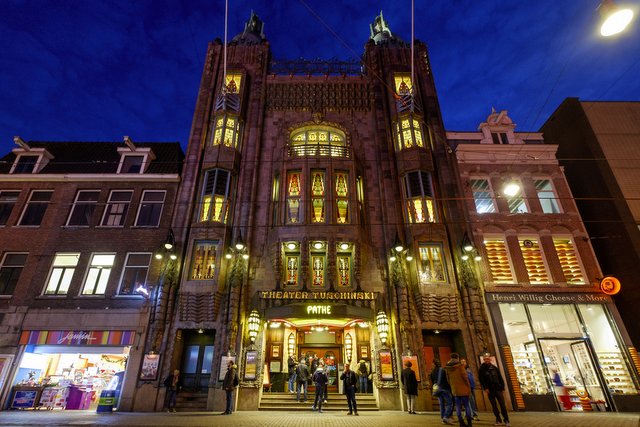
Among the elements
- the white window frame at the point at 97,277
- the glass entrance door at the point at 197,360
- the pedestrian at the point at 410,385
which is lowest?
the pedestrian at the point at 410,385

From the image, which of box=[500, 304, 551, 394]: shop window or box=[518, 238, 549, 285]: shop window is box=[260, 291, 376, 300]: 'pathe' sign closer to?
box=[500, 304, 551, 394]: shop window

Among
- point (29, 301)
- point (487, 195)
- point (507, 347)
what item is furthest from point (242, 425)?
point (487, 195)

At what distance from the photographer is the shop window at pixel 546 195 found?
21484 millimetres

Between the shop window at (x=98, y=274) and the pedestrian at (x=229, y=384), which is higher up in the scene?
the shop window at (x=98, y=274)

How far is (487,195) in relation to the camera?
862 inches

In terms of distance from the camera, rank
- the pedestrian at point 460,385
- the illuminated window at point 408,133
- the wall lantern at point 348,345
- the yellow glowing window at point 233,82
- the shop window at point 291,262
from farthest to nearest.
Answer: the yellow glowing window at point 233,82 < the illuminated window at point 408,133 < the wall lantern at point 348,345 < the shop window at point 291,262 < the pedestrian at point 460,385

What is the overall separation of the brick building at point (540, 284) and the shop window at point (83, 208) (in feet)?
77.0

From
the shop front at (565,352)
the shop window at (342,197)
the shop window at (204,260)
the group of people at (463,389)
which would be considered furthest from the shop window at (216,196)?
the shop front at (565,352)

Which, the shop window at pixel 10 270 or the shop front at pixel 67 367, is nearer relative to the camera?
the shop front at pixel 67 367

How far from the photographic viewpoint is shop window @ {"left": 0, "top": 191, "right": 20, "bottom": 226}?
21656mm

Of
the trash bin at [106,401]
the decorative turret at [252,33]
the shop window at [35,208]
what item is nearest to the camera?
the trash bin at [106,401]

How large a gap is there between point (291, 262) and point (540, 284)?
14320 millimetres

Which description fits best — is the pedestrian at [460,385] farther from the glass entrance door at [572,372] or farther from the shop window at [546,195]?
the shop window at [546,195]

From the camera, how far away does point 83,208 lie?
71.1 feet
